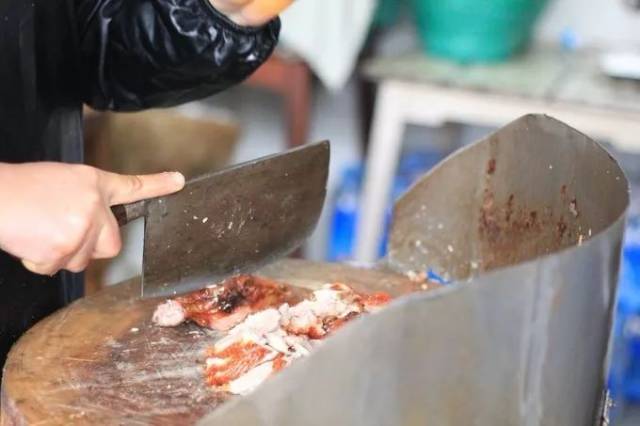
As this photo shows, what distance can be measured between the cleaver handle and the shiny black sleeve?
24 centimetres

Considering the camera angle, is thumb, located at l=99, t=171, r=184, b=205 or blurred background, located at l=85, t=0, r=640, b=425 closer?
thumb, located at l=99, t=171, r=184, b=205

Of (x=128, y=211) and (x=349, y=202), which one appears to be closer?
(x=128, y=211)

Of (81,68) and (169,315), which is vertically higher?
(81,68)

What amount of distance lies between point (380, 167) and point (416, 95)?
0.19 meters

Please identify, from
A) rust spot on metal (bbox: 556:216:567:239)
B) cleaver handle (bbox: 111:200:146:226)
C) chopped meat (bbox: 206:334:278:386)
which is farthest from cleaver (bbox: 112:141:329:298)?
rust spot on metal (bbox: 556:216:567:239)

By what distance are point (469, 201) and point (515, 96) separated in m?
1.01

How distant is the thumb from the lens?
970mm

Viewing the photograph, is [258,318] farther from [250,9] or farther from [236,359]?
[250,9]

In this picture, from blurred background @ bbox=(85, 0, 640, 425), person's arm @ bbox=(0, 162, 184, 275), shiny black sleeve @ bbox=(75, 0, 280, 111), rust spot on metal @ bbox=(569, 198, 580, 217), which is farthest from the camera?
blurred background @ bbox=(85, 0, 640, 425)

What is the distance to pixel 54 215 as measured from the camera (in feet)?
2.99

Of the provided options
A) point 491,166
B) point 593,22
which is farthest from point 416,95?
point 491,166

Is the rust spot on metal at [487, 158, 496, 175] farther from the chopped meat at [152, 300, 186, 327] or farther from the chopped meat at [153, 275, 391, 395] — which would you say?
the chopped meat at [152, 300, 186, 327]

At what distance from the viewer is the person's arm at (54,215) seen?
0.90m

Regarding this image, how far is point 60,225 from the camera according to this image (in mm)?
912
